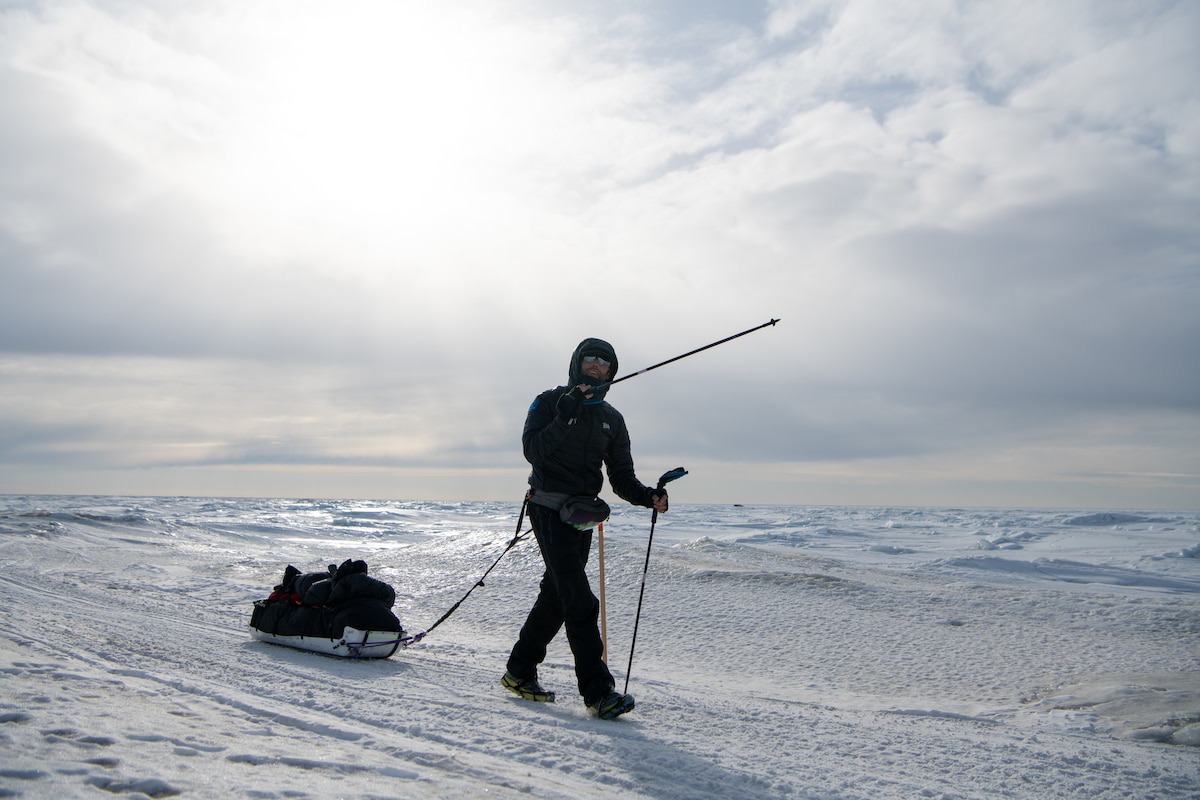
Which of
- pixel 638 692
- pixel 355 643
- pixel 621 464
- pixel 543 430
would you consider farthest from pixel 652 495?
pixel 355 643

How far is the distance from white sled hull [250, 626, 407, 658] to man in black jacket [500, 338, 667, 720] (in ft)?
4.44

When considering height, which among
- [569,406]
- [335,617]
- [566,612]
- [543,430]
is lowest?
[335,617]

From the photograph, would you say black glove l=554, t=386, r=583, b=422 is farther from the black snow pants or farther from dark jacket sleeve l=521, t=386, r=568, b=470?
the black snow pants

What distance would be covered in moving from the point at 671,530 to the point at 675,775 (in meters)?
25.8

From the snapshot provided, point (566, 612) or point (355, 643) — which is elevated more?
point (566, 612)

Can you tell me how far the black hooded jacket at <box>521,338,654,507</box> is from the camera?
466cm

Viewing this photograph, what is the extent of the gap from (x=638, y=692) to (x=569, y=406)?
6.35 feet

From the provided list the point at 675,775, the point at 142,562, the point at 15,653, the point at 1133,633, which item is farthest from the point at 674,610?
the point at 142,562

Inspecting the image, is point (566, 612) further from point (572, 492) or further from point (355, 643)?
point (355, 643)

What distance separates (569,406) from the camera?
4402mm

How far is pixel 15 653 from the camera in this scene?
14.0 feet

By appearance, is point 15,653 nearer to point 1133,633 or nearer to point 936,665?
point 936,665

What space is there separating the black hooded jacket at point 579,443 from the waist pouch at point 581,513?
9 cm

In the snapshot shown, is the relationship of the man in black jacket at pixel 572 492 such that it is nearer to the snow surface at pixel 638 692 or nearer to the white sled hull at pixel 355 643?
the snow surface at pixel 638 692
